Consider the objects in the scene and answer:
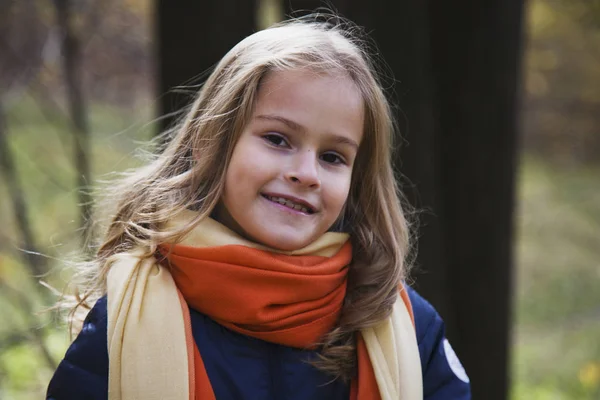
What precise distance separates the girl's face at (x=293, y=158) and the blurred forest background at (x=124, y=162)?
3.59ft

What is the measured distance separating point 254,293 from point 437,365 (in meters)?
0.60

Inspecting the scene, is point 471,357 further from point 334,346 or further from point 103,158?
point 103,158

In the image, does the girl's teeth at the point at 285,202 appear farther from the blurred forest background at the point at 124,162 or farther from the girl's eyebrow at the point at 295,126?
the blurred forest background at the point at 124,162

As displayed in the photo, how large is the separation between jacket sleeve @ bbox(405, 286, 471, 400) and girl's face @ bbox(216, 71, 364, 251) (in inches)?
18.4

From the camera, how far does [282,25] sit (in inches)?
94.3

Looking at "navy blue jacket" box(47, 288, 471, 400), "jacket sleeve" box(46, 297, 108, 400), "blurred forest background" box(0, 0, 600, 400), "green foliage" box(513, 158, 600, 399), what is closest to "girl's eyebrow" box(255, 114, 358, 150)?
"navy blue jacket" box(47, 288, 471, 400)

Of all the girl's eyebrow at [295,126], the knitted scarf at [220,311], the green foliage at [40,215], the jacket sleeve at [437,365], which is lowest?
the green foliage at [40,215]

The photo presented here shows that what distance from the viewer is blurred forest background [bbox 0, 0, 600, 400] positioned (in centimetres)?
452

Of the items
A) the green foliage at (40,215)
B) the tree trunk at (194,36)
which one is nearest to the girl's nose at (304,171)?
the tree trunk at (194,36)

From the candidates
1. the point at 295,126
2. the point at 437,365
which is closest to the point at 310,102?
the point at 295,126

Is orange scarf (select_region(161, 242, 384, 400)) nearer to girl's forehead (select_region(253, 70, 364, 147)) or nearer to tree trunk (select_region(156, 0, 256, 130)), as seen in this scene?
girl's forehead (select_region(253, 70, 364, 147))

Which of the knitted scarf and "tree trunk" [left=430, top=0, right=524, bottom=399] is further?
"tree trunk" [left=430, top=0, right=524, bottom=399]

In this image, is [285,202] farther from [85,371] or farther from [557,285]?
[557,285]

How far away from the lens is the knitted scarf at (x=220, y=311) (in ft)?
6.27
